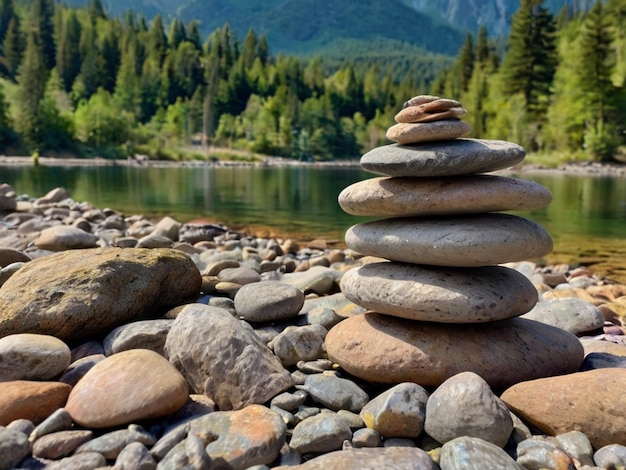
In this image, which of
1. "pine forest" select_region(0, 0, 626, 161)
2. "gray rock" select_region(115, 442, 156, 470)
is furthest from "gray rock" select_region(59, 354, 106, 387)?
"pine forest" select_region(0, 0, 626, 161)

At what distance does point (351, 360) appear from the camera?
3.86m

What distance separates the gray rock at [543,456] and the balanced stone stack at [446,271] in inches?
30.9

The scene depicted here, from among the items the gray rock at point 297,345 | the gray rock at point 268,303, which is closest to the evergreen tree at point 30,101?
the gray rock at point 268,303

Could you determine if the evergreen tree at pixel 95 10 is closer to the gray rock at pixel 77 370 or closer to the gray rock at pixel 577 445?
the gray rock at pixel 77 370

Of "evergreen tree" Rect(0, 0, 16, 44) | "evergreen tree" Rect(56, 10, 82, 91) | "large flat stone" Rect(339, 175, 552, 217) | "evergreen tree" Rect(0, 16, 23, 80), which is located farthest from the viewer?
"evergreen tree" Rect(0, 0, 16, 44)

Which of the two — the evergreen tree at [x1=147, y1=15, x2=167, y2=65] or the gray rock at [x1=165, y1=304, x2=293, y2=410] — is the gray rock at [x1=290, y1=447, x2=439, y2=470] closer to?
the gray rock at [x1=165, y1=304, x2=293, y2=410]

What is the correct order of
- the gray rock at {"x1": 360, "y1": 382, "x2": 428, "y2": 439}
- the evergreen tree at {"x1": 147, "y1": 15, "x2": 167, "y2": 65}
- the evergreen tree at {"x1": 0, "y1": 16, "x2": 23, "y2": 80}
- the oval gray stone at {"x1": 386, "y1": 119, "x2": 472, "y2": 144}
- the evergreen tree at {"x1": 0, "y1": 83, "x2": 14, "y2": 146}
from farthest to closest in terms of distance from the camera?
the evergreen tree at {"x1": 147, "y1": 15, "x2": 167, "y2": 65}, the evergreen tree at {"x1": 0, "y1": 16, "x2": 23, "y2": 80}, the evergreen tree at {"x1": 0, "y1": 83, "x2": 14, "y2": 146}, the oval gray stone at {"x1": 386, "y1": 119, "x2": 472, "y2": 144}, the gray rock at {"x1": 360, "y1": 382, "x2": 428, "y2": 439}

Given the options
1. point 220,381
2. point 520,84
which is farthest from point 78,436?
point 520,84

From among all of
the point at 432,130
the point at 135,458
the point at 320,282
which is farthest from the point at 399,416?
the point at 320,282

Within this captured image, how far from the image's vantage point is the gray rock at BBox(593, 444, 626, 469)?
9.02 ft

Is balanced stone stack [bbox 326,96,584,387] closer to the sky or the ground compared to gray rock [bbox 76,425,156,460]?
closer to the sky

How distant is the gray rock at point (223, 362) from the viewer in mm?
3463

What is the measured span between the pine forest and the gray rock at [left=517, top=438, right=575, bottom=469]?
188 feet

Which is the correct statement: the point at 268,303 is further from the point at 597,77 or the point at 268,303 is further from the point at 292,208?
the point at 597,77
